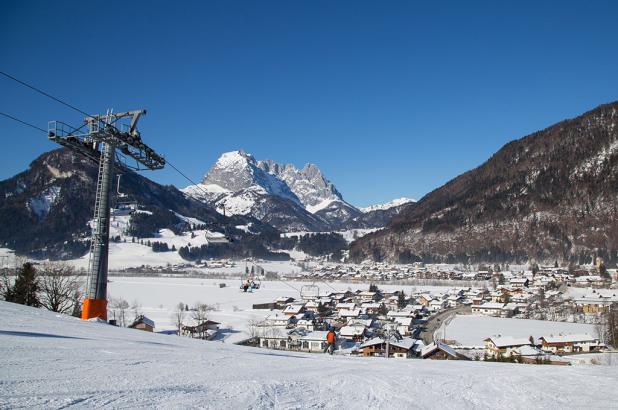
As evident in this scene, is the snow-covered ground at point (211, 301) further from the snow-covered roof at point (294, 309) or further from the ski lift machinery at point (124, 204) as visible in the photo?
the ski lift machinery at point (124, 204)

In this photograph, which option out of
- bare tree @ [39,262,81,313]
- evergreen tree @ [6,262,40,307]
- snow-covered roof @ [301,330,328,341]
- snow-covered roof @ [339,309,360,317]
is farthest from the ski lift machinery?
snow-covered roof @ [339,309,360,317]

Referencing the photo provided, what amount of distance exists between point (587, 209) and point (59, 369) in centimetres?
16382

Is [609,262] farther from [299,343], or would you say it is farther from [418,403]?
[418,403]

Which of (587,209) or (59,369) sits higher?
(587,209)

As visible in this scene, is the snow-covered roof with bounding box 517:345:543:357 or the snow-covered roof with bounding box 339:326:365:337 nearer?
the snow-covered roof with bounding box 517:345:543:357

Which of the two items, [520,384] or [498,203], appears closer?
[520,384]

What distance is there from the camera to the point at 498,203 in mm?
170375

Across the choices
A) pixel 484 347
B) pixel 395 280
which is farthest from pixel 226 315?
pixel 395 280

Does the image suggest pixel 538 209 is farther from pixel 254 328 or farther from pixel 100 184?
pixel 100 184

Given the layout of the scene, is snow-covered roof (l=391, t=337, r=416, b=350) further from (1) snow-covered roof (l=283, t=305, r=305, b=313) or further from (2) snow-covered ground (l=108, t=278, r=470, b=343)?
(1) snow-covered roof (l=283, t=305, r=305, b=313)

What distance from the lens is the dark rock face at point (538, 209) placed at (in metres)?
137

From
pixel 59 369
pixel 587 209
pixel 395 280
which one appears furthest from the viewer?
pixel 587 209

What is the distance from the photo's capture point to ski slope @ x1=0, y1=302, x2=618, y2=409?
5262 mm

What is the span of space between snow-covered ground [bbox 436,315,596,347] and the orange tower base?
35.3m
